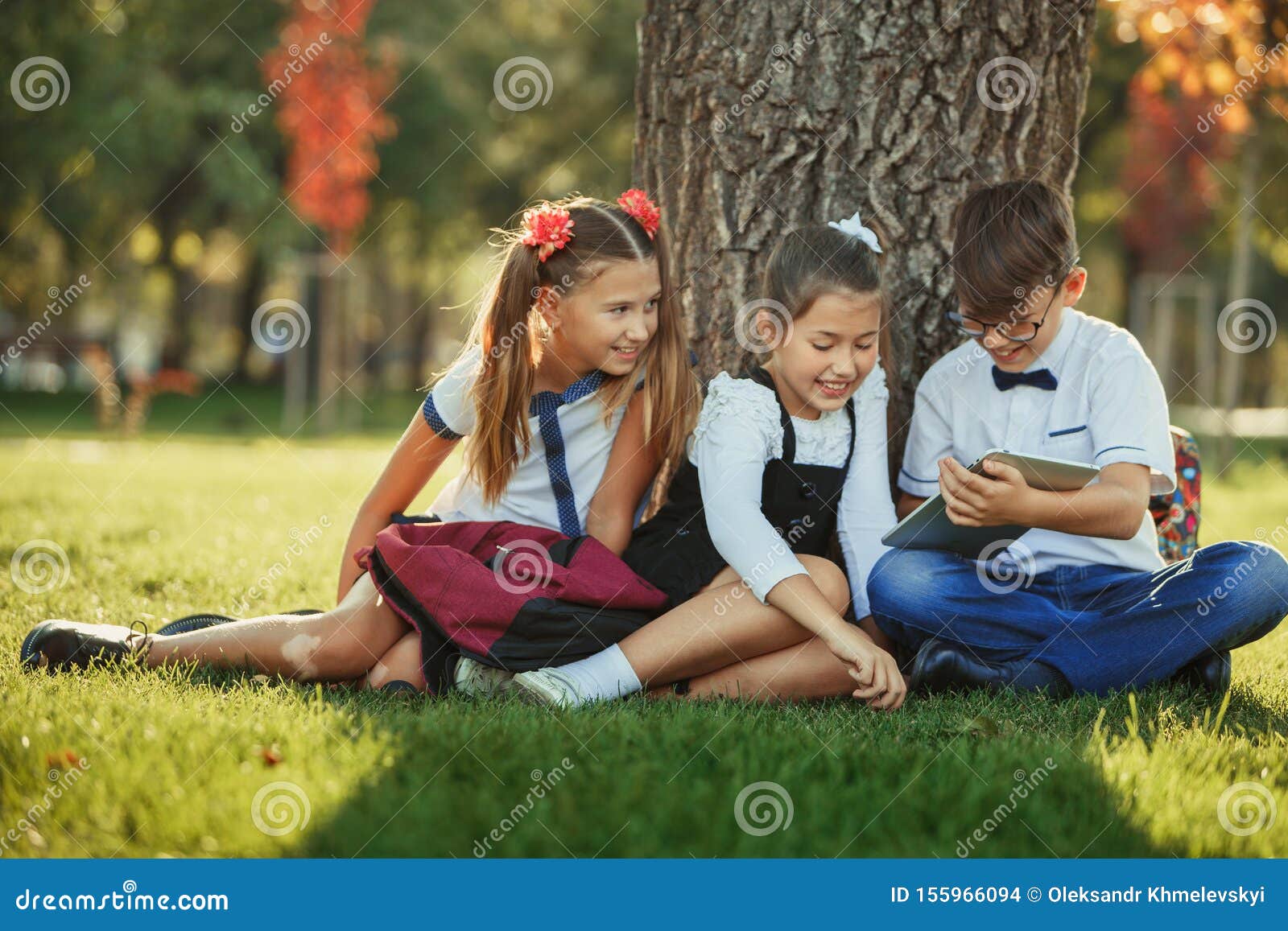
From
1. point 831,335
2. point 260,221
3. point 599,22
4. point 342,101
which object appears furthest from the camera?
point 599,22

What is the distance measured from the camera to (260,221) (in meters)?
19.8

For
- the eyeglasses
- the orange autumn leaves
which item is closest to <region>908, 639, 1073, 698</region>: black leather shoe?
the eyeglasses

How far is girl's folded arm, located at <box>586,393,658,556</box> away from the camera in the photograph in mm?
3305

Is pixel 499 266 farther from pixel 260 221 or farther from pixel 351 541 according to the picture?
pixel 260 221

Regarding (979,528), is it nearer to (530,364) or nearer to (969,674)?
(969,674)

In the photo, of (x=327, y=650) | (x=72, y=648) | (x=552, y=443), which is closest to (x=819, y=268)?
(x=552, y=443)

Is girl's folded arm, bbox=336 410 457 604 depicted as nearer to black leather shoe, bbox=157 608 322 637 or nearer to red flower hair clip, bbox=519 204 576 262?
black leather shoe, bbox=157 608 322 637

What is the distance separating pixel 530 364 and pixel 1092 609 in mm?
1728

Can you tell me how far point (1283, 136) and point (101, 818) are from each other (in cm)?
1672

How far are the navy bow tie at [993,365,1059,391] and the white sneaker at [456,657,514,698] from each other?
5.38 feet

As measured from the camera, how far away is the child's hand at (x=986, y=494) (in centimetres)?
283

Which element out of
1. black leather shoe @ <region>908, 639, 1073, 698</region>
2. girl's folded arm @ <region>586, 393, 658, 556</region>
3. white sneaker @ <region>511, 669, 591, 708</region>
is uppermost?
girl's folded arm @ <region>586, 393, 658, 556</region>

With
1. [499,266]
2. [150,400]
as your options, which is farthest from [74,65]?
[499,266]

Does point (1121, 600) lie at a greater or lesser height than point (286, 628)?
greater
